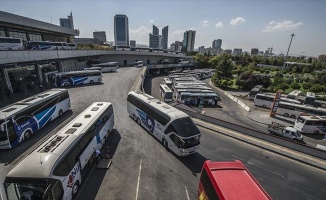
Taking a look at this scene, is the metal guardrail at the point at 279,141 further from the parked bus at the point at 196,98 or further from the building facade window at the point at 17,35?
the building facade window at the point at 17,35

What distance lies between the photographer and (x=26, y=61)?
28953 millimetres

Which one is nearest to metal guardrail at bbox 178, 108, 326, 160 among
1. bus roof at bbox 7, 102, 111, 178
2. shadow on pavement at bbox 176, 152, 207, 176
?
shadow on pavement at bbox 176, 152, 207, 176

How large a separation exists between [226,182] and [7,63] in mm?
33018

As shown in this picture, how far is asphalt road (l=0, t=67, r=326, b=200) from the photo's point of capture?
12.1 meters

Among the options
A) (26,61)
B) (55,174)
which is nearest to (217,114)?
(55,174)

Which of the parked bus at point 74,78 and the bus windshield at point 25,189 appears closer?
the bus windshield at point 25,189

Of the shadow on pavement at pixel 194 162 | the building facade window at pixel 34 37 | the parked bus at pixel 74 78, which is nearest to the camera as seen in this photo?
the shadow on pavement at pixel 194 162

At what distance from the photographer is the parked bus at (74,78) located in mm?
37094

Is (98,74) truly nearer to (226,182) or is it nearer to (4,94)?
(4,94)

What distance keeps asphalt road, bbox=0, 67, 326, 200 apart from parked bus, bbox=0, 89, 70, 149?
1.04 meters

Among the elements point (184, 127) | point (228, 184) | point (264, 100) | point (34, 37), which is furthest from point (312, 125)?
point (34, 37)

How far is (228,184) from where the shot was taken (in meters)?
8.43

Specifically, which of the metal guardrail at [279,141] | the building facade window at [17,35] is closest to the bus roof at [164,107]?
the metal guardrail at [279,141]

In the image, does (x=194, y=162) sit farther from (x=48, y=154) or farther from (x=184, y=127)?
(x=48, y=154)
